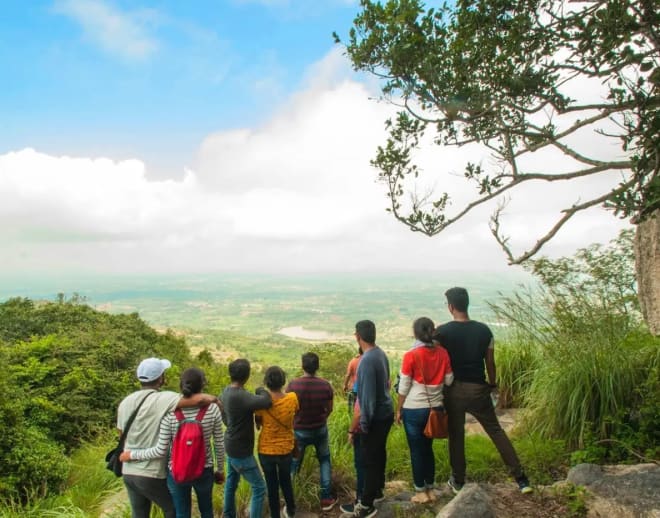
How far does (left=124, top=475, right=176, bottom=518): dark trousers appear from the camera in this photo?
3.24m

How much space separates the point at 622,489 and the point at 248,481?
287cm

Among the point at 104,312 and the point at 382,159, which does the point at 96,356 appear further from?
the point at 382,159

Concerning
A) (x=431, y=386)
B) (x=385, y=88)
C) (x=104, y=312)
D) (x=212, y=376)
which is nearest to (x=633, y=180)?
(x=431, y=386)

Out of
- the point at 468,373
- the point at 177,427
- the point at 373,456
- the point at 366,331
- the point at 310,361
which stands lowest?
the point at 373,456

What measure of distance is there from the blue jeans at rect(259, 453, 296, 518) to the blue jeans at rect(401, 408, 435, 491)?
1.06m

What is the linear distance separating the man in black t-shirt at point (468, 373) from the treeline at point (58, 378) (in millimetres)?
5091

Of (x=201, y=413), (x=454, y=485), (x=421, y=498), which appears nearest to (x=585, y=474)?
(x=454, y=485)

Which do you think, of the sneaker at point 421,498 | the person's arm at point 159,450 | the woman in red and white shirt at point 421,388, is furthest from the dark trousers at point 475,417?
the person's arm at point 159,450

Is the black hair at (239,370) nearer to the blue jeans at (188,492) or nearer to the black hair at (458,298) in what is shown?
the blue jeans at (188,492)

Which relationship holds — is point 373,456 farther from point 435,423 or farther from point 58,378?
point 58,378

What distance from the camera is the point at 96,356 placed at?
1040cm

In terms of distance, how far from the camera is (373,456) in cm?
374

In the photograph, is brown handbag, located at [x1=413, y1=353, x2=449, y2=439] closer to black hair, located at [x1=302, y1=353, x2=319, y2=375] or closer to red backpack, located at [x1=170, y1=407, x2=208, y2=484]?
black hair, located at [x1=302, y1=353, x2=319, y2=375]

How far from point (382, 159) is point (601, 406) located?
350 centimetres
